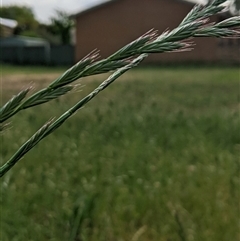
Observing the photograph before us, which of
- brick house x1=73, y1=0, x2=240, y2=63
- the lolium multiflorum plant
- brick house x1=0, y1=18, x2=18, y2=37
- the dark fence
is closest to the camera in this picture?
the lolium multiflorum plant

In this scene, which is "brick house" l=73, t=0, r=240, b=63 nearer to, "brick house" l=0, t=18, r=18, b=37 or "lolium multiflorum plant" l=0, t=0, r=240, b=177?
"brick house" l=0, t=18, r=18, b=37

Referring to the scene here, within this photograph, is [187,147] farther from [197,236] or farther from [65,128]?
[197,236]

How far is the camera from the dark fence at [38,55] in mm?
23317

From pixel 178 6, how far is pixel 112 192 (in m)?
22.3

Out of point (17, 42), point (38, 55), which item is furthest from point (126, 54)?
point (17, 42)

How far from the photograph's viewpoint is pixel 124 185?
211 cm

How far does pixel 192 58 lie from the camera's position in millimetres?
22938

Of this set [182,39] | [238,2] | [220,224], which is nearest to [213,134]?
[220,224]

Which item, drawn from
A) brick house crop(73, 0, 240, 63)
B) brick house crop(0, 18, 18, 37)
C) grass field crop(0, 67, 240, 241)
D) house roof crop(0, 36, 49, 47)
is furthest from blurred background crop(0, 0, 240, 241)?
house roof crop(0, 36, 49, 47)

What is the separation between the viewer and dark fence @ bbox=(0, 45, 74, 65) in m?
23.3

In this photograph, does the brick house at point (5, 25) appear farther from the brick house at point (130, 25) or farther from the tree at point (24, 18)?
the tree at point (24, 18)

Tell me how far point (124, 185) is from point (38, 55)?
22.1 meters

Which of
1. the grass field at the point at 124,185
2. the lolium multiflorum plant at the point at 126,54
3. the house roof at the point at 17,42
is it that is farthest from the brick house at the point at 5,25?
the house roof at the point at 17,42

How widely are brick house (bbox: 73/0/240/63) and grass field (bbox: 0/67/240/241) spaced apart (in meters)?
19.5
